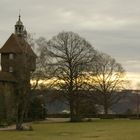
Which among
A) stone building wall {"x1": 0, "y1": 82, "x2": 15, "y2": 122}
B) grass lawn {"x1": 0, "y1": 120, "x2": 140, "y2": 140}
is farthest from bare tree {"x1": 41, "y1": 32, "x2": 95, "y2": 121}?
grass lawn {"x1": 0, "y1": 120, "x2": 140, "y2": 140}

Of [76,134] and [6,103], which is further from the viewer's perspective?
[6,103]

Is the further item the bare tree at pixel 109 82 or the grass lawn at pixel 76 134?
the bare tree at pixel 109 82

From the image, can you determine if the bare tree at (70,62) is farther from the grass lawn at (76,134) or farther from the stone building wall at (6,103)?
the grass lawn at (76,134)

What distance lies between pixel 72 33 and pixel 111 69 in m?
20.9

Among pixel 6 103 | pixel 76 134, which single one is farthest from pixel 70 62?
pixel 76 134

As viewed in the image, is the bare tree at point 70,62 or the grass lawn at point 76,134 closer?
the grass lawn at point 76,134

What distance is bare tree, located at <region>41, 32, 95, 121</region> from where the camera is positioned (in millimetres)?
80125

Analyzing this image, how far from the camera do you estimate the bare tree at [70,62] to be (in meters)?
80.1

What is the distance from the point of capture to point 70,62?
8150cm

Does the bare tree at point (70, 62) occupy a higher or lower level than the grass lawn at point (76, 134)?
higher

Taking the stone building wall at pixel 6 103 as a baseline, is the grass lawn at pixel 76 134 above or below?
below

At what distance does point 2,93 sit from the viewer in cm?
7269

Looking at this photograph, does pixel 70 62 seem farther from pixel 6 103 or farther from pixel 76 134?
pixel 76 134

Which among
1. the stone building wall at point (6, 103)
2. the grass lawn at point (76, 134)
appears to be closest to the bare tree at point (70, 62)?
the stone building wall at point (6, 103)
